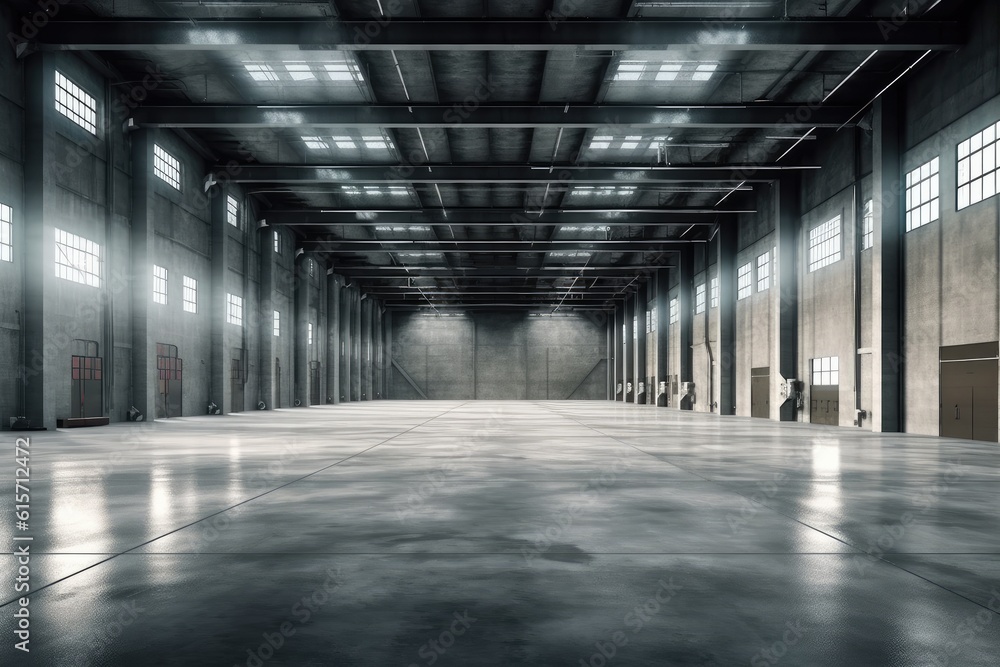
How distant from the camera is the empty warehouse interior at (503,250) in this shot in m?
4.54

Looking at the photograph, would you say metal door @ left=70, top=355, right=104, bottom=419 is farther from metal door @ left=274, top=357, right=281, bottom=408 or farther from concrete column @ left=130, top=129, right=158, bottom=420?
metal door @ left=274, top=357, right=281, bottom=408

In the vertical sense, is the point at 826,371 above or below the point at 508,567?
above

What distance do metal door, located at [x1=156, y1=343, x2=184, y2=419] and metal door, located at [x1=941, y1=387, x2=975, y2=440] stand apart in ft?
86.2

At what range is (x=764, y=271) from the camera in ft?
112

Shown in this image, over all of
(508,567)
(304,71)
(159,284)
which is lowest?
(508,567)

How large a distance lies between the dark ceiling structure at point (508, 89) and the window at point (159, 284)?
5.50 m

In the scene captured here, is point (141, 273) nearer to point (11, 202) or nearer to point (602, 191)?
point (11, 202)

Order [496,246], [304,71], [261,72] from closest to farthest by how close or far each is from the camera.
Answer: [304,71], [261,72], [496,246]

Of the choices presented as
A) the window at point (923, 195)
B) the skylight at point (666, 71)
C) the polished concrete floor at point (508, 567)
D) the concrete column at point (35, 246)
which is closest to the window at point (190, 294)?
the concrete column at point (35, 246)

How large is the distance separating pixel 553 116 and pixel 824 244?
11341 mm

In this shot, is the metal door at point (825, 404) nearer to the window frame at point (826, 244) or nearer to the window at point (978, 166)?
the window frame at point (826, 244)

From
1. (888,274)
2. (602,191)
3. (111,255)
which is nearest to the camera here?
(888,274)

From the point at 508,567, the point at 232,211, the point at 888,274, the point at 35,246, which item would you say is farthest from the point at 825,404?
the point at 232,211

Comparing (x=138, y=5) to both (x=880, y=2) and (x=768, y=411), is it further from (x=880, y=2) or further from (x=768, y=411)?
(x=768, y=411)
